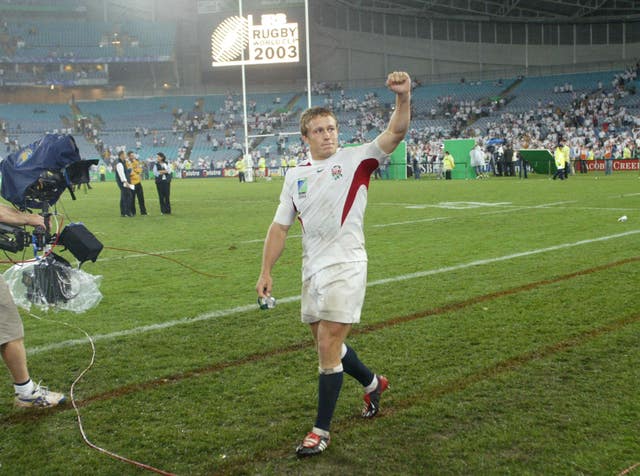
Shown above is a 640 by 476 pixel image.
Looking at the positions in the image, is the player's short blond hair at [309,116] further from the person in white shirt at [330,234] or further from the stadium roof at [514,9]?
the stadium roof at [514,9]

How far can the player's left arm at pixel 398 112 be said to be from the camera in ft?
11.9

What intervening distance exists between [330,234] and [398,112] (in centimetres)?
72

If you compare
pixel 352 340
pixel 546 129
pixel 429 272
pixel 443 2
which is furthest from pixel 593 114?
pixel 352 340

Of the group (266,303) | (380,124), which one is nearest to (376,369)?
(266,303)

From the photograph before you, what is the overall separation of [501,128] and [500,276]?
147ft

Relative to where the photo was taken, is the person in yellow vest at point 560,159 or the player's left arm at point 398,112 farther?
the person in yellow vest at point 560,159

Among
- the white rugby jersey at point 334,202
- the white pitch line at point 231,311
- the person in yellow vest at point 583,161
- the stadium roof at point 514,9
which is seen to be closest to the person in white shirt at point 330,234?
the white rugby jersey at point 334,202

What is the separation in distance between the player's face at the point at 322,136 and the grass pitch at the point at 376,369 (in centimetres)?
152

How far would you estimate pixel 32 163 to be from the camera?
445 centimetres

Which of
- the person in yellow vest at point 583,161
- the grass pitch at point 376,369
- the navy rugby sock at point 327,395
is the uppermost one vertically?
the person in yellow vest at point 583,161

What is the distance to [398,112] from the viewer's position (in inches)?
147

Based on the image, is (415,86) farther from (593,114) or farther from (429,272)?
(429,272)

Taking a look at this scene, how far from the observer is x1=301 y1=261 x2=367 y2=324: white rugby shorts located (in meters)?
3.75

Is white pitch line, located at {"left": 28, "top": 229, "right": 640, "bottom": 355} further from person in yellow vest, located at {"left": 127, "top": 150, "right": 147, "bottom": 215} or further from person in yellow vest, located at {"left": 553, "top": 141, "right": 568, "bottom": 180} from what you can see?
person in yellow vest, located at {"left": 553, "top": 141, "right": 568, "bottom": 180}
